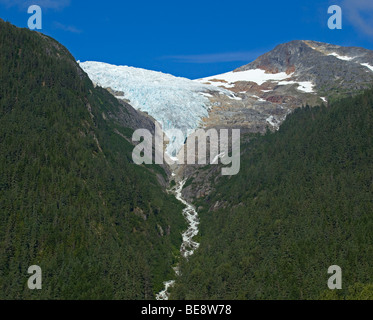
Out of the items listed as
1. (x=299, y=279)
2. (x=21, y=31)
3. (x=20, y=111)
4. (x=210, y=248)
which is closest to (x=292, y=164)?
(x=210, y=248)

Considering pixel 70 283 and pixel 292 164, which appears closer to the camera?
pixel 70 283

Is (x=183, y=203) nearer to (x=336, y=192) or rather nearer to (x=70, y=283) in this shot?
(x=336, y=192)
